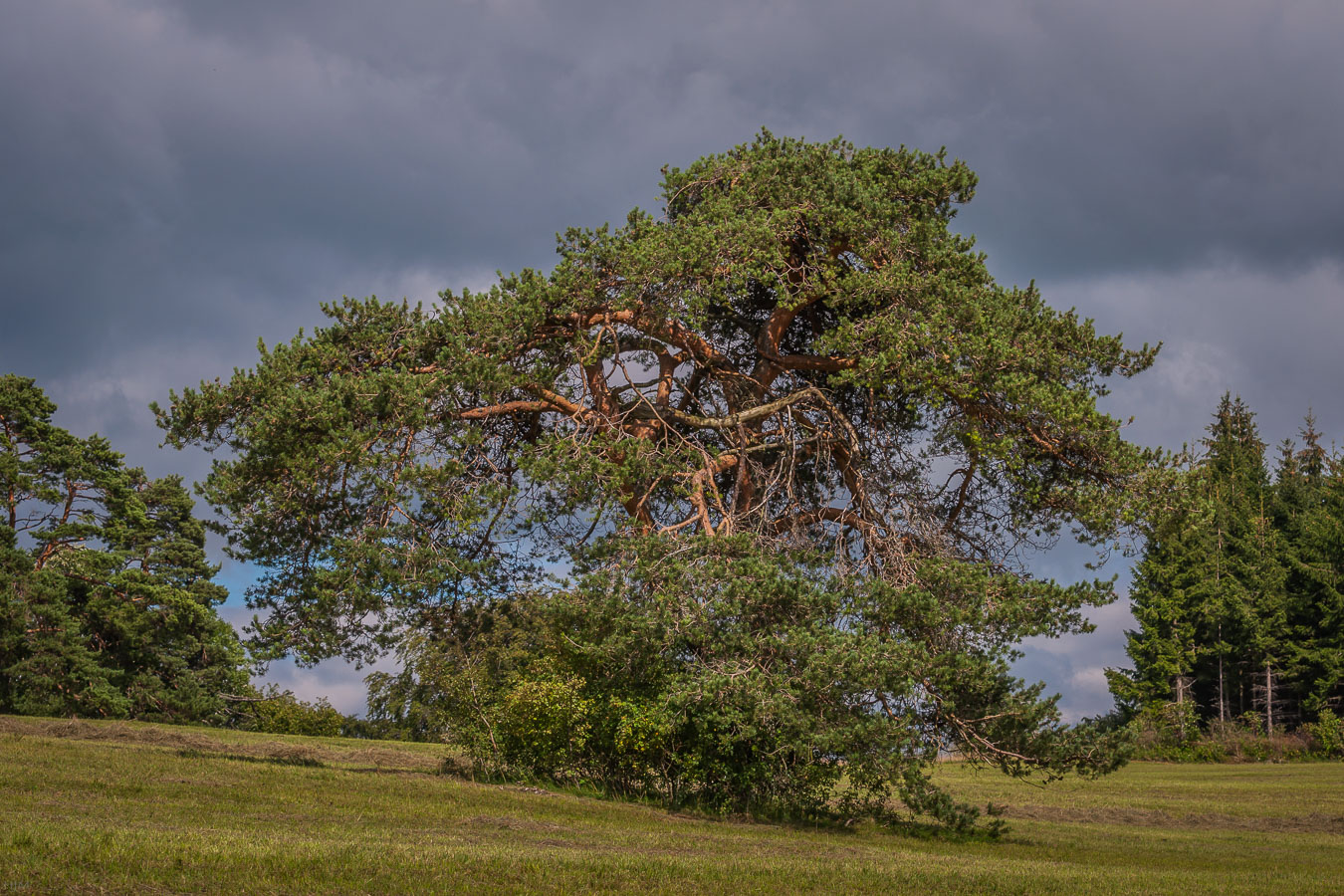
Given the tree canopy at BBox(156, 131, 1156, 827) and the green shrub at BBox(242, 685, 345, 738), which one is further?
the green shrub at BBox(242, 685, 345, 738)

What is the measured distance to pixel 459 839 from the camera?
36.9 feet

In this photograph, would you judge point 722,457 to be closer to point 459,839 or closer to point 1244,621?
point 459,839

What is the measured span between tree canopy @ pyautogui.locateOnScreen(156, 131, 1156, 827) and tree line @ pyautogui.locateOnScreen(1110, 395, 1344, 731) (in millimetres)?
31100

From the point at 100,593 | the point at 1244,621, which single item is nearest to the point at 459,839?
the point at 100,593

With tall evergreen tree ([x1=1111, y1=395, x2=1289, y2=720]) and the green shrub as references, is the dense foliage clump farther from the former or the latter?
tall evergreen tree ([x1=1111, y1=395, x2=1289, y2=720])

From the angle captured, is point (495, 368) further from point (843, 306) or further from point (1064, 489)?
point (1064, 489)

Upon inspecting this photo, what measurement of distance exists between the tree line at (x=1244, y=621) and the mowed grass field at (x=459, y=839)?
2849 centimetres

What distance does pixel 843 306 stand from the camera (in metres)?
20.2

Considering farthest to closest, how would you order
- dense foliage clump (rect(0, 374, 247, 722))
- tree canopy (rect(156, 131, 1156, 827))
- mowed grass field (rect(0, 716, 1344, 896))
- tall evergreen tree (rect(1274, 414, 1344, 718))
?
tall evergreen tree (rect(1274, 414, 1344, 718)) → dense foliage clump (rect(0, 374, 247, 722)) → tree canopy (rect(156, 131, 1156, 827)) → mowed grass field (rect(0, 716, 1344, 896))

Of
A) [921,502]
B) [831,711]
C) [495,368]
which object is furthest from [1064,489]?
[495,368]

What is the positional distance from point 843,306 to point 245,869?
1512cm

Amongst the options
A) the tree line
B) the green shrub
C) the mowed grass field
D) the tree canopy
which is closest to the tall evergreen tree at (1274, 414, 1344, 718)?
the tree line

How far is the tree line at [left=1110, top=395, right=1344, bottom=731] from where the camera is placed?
47.3 meters

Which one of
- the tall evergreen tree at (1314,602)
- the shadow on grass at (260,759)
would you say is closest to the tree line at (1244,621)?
the tall evergreen tree at (1314,602)
